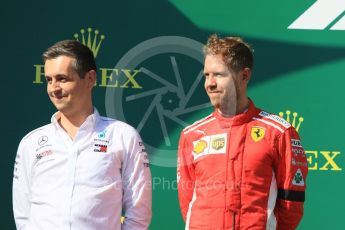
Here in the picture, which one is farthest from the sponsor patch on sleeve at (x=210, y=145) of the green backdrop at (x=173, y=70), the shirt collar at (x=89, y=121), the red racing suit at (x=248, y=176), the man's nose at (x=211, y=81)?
the green backdrop at (x=173, y=70)

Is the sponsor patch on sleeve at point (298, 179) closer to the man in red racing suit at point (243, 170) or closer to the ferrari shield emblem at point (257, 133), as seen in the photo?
the man in red racing suit at point (243, 170)

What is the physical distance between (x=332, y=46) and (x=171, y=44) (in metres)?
0.99

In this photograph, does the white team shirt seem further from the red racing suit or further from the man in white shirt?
the red racing suit

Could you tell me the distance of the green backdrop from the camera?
4.05 meters

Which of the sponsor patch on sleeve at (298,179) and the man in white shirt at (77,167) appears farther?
the sponsor patch on sleeve at (298,179)

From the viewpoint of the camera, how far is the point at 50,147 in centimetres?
276

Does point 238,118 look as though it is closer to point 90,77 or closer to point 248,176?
point 248,176

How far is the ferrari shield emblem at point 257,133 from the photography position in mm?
2895

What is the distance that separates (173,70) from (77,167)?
1.56 m

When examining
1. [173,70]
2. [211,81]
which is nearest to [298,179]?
[211,81]

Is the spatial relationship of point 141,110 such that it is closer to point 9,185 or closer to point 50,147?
point 9,185

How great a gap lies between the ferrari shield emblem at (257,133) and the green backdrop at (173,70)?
1.17 m

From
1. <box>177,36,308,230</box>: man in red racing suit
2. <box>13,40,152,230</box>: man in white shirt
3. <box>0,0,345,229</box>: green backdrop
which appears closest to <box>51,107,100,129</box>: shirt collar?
<box>13,40,152,230</box>: man in white shirt

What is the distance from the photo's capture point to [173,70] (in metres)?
4.11
